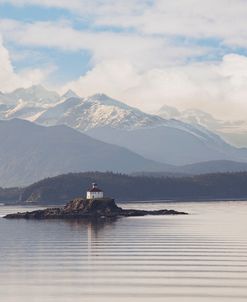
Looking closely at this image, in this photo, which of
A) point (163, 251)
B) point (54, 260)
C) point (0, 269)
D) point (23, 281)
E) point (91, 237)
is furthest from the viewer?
point (91, 237)

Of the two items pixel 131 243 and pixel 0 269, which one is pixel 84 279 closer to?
pixel 0 269

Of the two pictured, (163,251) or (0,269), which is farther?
(163,251)

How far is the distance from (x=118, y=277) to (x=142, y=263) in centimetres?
1176

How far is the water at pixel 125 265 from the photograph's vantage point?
81.9m

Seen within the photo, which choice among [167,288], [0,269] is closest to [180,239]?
[0,269]

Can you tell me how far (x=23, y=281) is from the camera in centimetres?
8988

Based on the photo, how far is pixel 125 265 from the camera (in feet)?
332

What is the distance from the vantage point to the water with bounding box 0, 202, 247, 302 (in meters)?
81.9

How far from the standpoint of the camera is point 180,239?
Result: 13788 cm

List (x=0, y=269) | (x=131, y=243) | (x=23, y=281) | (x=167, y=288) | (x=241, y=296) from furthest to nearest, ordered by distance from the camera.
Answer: (x=131, y=243), (x=0, y=269), (x=23, y=281), (x=167, y=288), (x=241, y=296)

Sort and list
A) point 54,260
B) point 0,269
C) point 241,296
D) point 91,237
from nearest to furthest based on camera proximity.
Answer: point 241,296 → point 0,269 → point 54,260 → point 91,237

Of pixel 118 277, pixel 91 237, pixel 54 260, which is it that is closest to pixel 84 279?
pixel 118 277

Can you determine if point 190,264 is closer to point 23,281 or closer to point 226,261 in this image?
point 226,261

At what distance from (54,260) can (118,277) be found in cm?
1839
